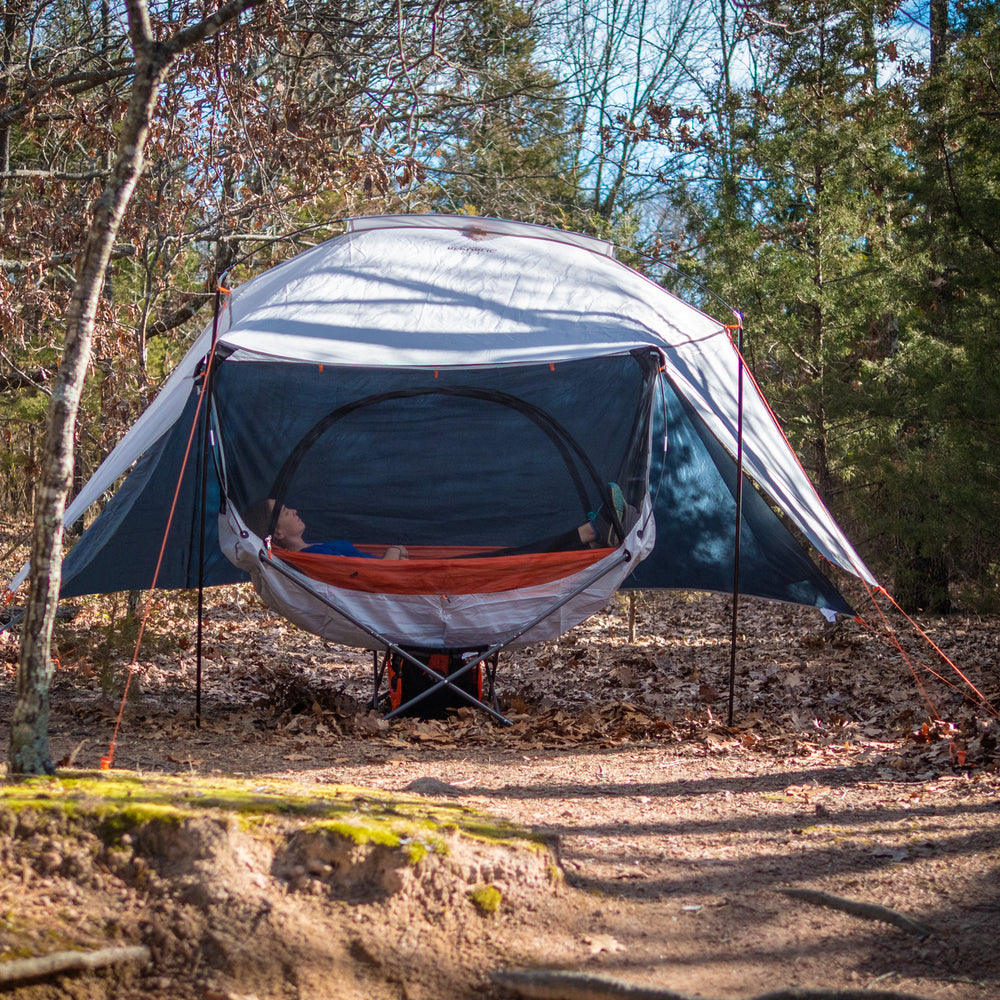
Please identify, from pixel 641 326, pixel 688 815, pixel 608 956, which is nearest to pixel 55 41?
pixel 641 326

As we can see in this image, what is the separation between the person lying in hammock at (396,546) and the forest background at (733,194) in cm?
135

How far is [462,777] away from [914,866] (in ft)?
5.07

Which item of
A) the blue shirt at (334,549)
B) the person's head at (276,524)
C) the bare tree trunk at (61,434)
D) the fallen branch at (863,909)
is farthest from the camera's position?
the person's head at (276,524)

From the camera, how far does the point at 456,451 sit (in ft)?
20.6

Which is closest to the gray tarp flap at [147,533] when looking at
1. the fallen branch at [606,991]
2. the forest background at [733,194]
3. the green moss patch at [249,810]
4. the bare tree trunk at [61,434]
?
the forest background at [733,194]

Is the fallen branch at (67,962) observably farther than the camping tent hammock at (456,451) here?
No

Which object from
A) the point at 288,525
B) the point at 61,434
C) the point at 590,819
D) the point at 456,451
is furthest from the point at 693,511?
the point at 61,434

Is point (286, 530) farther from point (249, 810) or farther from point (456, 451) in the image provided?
point (249, 810)

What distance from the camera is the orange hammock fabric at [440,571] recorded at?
4773 mm

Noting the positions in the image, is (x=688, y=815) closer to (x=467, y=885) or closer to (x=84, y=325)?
(x=467, y=885)

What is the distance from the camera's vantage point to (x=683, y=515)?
582cm

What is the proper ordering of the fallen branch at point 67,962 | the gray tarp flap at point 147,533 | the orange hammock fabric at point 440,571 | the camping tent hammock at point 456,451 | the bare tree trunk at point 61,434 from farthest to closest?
1. the gray tarp flap at point 147,533
2. the orange hammock fabric at point 440,571
3. the camping tent hammock at point 456,451
4. the bare tree trunk at point 61,434
5. the fallen branch at point 67,962

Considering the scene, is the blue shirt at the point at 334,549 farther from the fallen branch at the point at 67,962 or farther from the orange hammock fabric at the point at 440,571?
the fallen branch at the point at 67,962

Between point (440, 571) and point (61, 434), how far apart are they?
8.81ft
